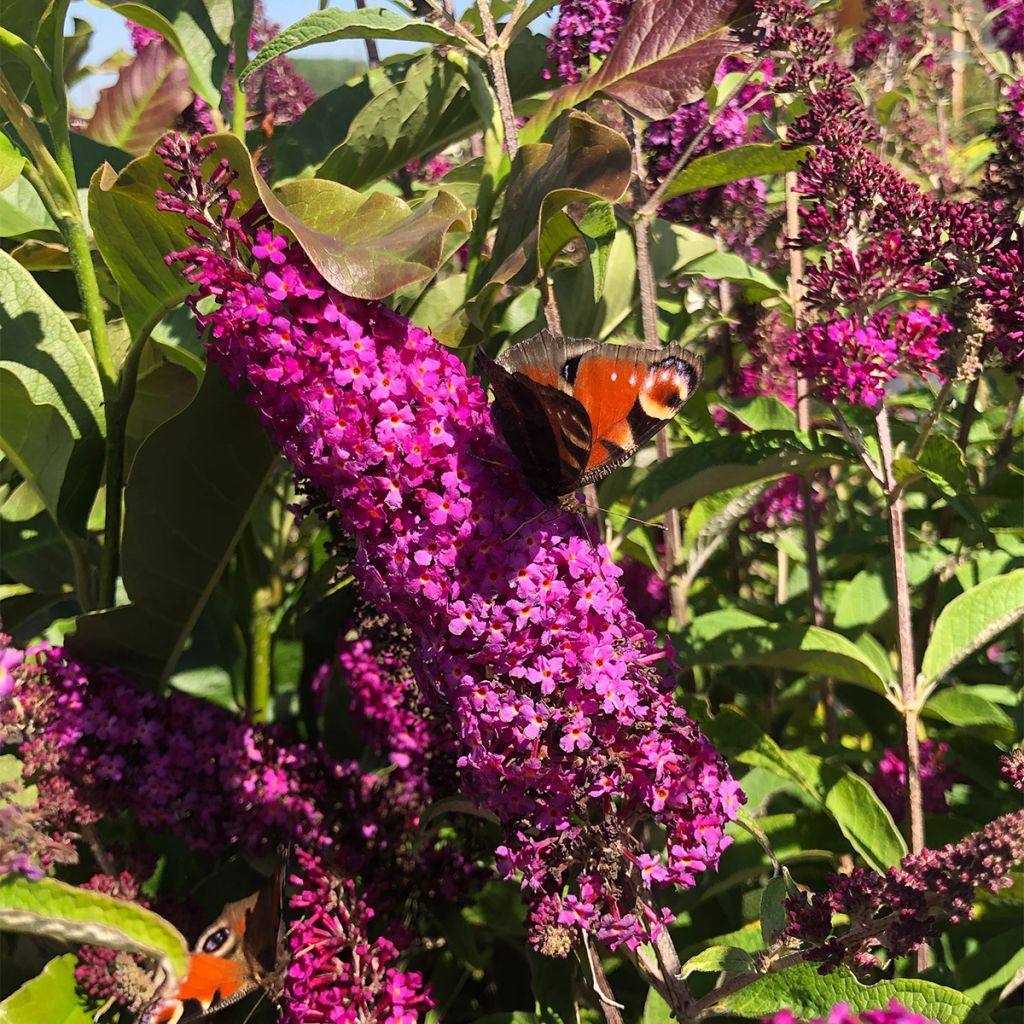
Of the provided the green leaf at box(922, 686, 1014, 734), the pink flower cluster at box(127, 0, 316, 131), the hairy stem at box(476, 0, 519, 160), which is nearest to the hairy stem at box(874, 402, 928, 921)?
the green leaf at box(922, 686, 1014, 734)

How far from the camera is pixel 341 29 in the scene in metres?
1.50

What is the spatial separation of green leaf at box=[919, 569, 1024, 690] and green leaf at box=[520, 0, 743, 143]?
882 mm

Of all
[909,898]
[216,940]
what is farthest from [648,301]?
[216,940]

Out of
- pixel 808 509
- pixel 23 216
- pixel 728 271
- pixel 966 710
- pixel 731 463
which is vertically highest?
pixel 23 216

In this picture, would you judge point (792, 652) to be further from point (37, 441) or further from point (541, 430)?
point (37, 441)

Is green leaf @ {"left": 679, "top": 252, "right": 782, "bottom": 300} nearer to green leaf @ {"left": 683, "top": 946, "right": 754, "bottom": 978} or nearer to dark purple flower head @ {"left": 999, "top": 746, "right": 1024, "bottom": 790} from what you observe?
dark purple flower head @ {"left": 999, "top": 746, "right": 1024, "bottom": 790}

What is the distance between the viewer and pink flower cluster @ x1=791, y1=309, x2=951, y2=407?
1.61 m

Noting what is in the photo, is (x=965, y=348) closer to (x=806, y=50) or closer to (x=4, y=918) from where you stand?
(x=806, y=50)

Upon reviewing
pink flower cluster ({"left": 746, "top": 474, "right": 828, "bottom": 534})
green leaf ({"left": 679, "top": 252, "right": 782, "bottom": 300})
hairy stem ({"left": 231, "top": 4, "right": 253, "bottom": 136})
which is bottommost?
pink flower cluster ({"left": 746, "top": 474, "right": 828, "bottom": 534})

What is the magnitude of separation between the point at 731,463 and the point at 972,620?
1.47 feet

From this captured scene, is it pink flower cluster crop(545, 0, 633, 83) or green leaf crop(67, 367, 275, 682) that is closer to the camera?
green leaf crop(67, 367, 275, 682)

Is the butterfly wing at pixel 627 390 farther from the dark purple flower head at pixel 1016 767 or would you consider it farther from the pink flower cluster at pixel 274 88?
the pink flower cluster at pixel 274 88

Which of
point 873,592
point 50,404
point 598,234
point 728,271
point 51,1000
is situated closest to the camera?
point 51,1000

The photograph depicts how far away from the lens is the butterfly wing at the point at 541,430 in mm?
1353
